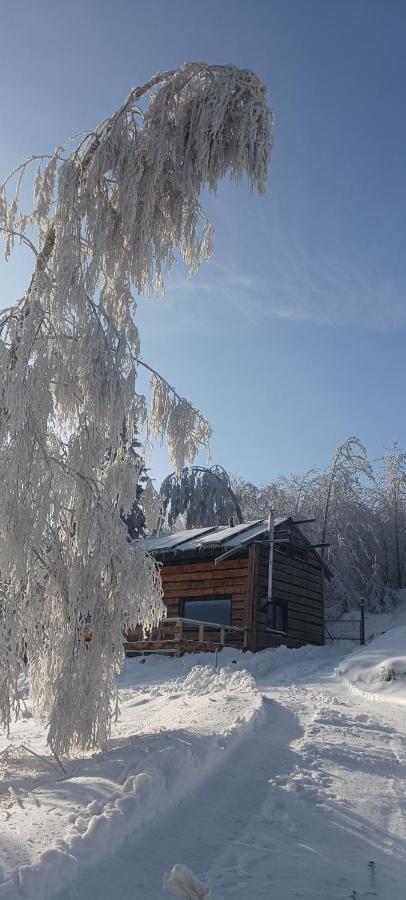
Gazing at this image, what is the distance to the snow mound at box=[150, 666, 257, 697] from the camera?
32.6ft

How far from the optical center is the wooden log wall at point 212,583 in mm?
19781

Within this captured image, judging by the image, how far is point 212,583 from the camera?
2042cm

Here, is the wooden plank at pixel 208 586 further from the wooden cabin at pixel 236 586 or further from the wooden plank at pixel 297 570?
the wooden plank at pixel 297 570

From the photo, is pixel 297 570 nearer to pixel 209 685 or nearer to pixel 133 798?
pixel 209 685

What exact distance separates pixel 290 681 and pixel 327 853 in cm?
1028

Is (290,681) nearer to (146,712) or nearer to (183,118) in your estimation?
(146,712)

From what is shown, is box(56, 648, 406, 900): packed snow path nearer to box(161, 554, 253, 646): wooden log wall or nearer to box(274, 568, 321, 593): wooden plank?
box(161, 554, 253, 646): wooden log wall

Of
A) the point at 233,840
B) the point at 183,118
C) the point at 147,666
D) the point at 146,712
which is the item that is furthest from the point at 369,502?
the point at 233,840

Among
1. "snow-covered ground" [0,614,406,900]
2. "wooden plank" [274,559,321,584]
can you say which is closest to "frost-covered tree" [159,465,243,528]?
"wooden plank" [274,559,321,584]

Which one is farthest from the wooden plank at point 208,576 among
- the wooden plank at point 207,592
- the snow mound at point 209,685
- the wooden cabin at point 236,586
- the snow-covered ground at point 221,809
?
the snow-covered ground at point 221,809

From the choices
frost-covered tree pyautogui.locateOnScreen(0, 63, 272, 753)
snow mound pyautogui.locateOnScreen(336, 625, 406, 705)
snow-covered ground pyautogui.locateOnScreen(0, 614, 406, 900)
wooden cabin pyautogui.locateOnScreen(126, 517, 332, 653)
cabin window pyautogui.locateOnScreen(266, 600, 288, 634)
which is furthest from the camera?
cabin window pyautogui.locateOnScreen(266, 600, 288, 634)

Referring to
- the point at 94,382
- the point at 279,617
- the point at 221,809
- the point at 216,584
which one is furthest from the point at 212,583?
the point at 221,809

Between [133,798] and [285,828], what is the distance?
39.4 inches

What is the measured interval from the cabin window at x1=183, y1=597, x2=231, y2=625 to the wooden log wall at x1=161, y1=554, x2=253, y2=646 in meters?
0.16
